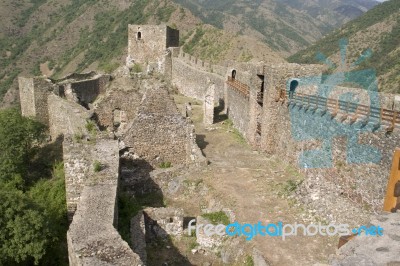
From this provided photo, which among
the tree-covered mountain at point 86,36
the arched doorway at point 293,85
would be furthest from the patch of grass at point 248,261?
the tree-covered mountain at point 86,36

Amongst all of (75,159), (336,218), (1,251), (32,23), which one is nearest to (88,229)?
(1,251)

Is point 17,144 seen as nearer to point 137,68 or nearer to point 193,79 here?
point 193,79

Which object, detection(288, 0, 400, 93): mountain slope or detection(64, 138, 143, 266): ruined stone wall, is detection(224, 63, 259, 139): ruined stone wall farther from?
detection(288, 0, 400, 93): mountain slope

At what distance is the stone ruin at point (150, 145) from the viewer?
829 cm

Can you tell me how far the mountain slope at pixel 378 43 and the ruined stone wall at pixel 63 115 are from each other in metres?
25.8

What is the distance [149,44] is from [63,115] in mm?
19915

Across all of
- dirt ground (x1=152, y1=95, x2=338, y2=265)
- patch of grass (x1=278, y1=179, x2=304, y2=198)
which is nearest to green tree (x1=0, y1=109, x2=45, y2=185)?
dirt ground (x1=152, y1=95, x2=338, y2=265)

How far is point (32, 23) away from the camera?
103m

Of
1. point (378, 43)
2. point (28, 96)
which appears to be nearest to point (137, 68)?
point (28, 96)

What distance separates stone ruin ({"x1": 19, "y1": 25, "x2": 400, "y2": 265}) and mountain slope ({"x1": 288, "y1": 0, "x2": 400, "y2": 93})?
70.4 feet

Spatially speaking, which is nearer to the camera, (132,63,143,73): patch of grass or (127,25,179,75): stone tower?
(132,63,143,73): patch of grass

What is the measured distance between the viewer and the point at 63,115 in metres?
20.0

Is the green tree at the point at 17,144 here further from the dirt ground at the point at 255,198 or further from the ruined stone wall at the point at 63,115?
the dirt ground at the point at 255,198

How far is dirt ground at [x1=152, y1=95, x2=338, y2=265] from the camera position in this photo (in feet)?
31.1
